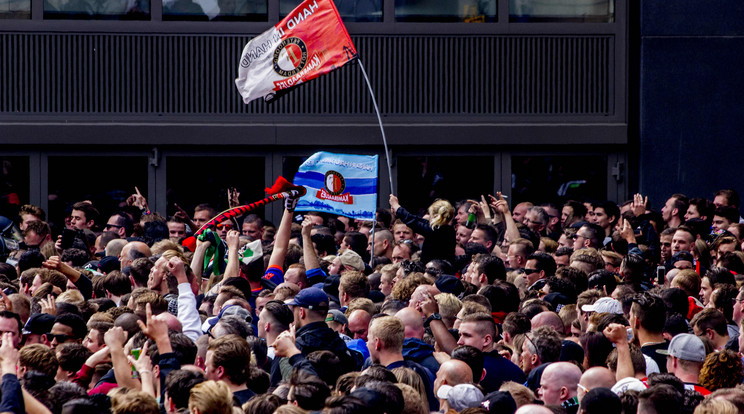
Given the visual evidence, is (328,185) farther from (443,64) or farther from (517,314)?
(517,314)

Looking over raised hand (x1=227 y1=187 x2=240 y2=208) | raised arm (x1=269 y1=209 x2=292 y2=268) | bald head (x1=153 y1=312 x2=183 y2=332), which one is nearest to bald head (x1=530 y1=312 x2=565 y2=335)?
bald head (x1=153 y1=312 x2=183 y2=332)

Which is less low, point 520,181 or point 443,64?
point 443,64

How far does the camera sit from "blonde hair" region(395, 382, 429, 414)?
607cm

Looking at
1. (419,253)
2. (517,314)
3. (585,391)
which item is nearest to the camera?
(585,391)

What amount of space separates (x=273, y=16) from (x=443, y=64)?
272 centimetres

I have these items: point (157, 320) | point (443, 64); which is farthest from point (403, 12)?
point (157, 320)

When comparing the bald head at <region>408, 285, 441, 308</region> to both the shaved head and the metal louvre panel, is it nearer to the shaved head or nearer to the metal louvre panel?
the shaved head

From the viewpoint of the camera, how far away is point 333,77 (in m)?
17.6

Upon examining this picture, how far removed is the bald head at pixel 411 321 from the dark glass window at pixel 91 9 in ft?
35.8

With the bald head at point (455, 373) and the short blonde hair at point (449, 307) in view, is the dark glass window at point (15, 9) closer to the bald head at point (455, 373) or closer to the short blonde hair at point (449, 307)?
the short blonde hair at point (449, 307)

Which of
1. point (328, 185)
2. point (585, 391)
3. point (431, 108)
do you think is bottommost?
point (585, 391)

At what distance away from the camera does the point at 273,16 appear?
1750cm

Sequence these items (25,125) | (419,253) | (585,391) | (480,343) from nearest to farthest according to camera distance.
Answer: (585,391)
(480,343)
(419,253)
(25,125)

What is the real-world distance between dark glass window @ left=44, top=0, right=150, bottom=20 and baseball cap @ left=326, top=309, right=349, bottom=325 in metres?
10.1
